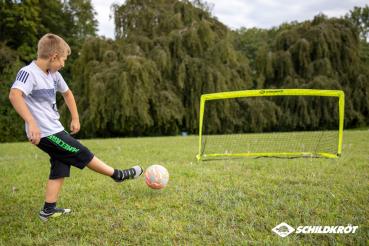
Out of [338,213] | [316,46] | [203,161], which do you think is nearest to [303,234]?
[338,213]

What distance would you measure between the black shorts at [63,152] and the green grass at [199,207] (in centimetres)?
45

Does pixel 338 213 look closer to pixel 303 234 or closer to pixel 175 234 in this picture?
pixel 303 234

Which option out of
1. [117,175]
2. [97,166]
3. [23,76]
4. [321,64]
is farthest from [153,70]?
[23,76]

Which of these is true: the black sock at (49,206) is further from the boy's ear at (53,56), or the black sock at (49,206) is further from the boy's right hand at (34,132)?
the boy's ear at (53,56)

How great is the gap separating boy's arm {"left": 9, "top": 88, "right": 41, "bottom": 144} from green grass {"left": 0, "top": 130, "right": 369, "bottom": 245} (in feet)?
2.55

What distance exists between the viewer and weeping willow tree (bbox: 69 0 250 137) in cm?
1806

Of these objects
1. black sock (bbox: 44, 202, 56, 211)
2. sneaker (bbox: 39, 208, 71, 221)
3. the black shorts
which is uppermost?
the black shorts

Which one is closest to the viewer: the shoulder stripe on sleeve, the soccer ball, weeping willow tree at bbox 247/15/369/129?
the shoulder stripe on sleeve

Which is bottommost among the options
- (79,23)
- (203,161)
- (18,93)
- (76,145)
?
(203,161)

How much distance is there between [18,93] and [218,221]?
201 cm

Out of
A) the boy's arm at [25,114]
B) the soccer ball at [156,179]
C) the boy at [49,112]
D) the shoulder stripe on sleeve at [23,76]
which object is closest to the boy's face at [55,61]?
the boy at [49,112]

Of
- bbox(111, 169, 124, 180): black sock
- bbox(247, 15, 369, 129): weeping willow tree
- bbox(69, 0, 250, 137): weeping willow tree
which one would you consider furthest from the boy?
bbox(247, 15, 369, 129): weeping willow tree

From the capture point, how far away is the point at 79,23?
30.6m

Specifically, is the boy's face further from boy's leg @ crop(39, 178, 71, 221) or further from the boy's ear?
boy's leg @ crop(39, 178, 71, 221)
